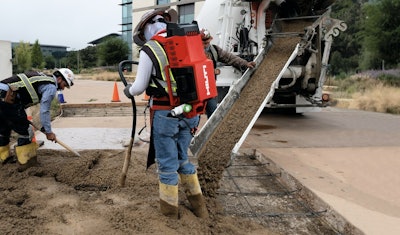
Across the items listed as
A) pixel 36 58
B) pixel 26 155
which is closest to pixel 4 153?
pixel 26 155

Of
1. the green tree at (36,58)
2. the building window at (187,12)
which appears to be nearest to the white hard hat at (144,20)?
the building window at (187,12)

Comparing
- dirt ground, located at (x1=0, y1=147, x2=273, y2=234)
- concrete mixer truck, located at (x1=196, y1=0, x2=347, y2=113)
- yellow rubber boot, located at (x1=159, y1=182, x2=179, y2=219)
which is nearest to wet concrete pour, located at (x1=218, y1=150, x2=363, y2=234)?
dirt ground, located at (x1=0, y1=147, x2=273, y2=234)

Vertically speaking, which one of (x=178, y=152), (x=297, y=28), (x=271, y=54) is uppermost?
(x=297, y=28)

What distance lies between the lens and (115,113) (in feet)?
32.0

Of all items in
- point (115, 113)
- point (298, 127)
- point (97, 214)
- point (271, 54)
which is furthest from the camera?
point (115, 113)

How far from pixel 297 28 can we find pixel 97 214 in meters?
4.91

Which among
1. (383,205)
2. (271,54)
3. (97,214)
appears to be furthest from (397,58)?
(97,214)

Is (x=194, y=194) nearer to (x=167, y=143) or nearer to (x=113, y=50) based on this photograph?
(x=167, y=143)

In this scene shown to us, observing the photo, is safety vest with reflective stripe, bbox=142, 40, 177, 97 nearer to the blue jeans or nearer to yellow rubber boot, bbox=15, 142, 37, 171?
the blue jeans

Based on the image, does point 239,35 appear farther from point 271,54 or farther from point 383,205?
point 383,205

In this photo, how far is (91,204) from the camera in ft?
11.1

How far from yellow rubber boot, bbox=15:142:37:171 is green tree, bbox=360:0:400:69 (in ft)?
64.9

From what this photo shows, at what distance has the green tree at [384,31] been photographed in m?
20.1

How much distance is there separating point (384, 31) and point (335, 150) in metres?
17.3
